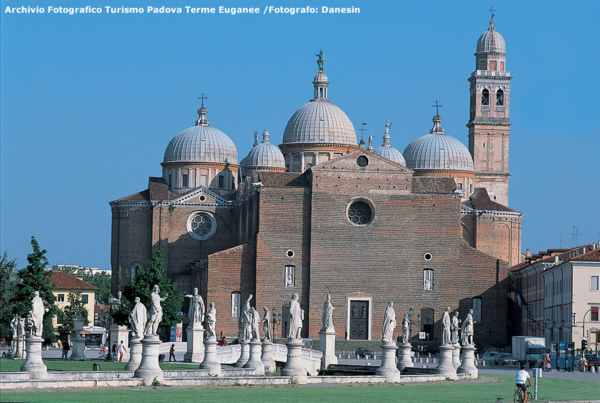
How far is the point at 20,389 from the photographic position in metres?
27.0

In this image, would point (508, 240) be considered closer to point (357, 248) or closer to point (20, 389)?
point (357, 248)

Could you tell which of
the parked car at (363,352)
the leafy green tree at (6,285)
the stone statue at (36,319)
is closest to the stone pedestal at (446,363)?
the stone statue at (36,319)

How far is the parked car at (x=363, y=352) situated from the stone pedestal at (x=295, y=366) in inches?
991

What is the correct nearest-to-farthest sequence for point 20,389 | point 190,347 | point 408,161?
point 20,389 → point 190,347 → point 408,161

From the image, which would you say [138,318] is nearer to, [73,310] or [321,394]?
[321,394]

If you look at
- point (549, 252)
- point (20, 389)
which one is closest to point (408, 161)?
point (549, 252)

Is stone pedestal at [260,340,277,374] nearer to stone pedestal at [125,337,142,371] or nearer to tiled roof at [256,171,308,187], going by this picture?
stone pedestal at [125,337,142,371]

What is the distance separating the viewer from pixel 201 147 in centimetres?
8194

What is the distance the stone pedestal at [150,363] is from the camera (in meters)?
29.7

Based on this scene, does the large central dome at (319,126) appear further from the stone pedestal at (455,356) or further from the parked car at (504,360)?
the stone pedestal at (455,356)

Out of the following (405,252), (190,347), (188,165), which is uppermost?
(188,165)

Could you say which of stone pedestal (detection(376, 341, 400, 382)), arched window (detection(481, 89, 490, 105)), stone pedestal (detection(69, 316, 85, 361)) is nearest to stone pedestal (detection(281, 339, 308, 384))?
stone pedestal (detection(376, 341, 400, 382))

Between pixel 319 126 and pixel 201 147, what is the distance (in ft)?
28.2

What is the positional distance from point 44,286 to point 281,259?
22902 mm
